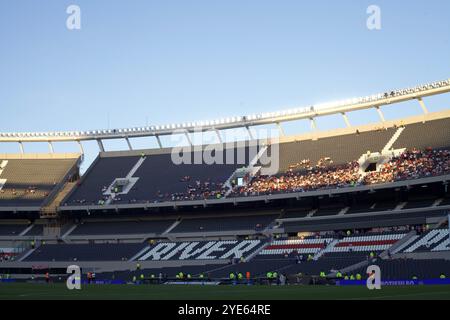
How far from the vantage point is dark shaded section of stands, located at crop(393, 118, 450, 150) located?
6133 cm

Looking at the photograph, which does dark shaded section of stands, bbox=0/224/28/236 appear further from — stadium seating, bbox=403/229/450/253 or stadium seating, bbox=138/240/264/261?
stadium seating, bbox=403/229/450/253

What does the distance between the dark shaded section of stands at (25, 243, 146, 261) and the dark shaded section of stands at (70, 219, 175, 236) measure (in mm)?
3222

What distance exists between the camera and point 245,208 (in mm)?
70250

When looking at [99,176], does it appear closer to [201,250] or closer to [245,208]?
[245,208]

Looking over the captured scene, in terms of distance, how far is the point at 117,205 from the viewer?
72.4 meters

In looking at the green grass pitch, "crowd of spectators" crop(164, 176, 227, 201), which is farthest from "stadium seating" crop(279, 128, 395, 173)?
the green grass pitch

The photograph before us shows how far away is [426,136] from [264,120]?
18.4 meters

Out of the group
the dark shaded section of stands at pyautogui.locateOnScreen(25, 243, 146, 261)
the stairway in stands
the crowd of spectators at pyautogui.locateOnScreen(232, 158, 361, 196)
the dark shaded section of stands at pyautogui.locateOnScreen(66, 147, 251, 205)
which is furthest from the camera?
the stairway in stands

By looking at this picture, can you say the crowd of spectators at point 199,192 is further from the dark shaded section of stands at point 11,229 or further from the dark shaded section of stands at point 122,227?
the dark shaded section of stands at point 11,229

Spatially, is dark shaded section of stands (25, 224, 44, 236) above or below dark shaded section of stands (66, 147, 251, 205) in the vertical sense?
below

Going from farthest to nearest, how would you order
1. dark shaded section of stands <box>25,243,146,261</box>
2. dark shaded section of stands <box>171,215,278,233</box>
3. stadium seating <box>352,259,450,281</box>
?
dark shaded section of stands <box>25,243,146,261</box>, dark shaded section of stands <box>171,215,278,233</box>, stadium seating <box>352,259,450,281</box>

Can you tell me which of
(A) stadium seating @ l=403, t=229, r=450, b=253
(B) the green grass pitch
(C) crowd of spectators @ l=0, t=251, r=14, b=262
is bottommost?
(B) the green grass pitch

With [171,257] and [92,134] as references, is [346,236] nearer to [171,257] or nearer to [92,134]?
[171,257]
